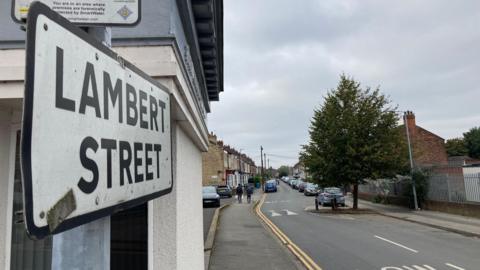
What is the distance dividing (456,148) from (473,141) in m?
2.80

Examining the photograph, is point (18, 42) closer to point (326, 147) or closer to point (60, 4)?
point (60, 4)

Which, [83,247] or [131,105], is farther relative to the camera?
[131,105]

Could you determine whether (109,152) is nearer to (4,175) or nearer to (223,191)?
(4,175)

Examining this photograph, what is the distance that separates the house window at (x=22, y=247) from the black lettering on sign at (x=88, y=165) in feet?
7.15

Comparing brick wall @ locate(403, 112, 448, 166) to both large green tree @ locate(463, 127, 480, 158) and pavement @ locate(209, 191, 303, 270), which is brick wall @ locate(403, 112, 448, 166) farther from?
pavement @ locate(209, 191, 303, 270)

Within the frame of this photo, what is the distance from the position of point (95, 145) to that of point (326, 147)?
2511cm

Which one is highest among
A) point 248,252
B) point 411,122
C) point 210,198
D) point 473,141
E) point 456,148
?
point 411,122

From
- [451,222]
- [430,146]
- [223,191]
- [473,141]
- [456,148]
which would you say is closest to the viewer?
[451,222]

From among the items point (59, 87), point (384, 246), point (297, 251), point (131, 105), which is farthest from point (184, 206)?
point (384, 246)

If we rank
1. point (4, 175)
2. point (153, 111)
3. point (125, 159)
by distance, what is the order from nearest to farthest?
point (125, 159), point (153, 111), point (4, 175)

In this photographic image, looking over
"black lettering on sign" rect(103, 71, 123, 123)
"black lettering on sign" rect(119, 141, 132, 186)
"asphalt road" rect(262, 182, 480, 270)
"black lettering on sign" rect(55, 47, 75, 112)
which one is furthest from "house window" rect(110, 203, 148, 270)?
"asphalt road" rect(262, 182, 480, 270)

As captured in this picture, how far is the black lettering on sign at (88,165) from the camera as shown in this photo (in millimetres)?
1112

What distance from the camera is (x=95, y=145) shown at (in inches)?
47.1

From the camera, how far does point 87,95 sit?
1164mm
